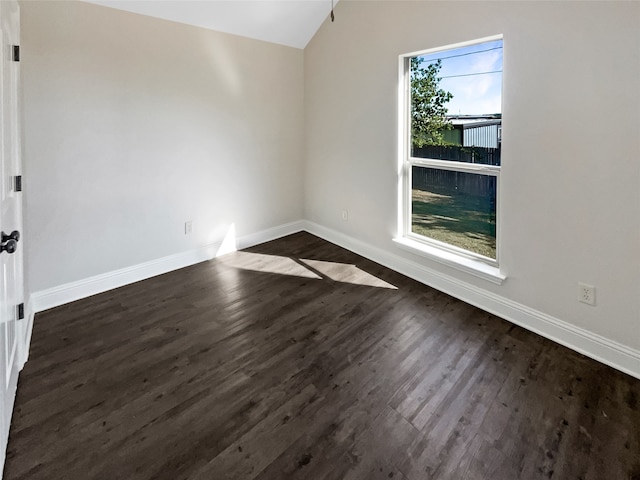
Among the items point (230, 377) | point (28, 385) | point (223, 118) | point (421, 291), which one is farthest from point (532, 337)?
point (223, 118)

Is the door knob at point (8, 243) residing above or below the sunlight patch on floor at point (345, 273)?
above

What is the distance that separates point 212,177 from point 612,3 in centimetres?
336

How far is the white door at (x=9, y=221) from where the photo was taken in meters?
1.60

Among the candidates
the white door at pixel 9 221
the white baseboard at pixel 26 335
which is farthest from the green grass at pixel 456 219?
the white baseboard at pixel 26 335

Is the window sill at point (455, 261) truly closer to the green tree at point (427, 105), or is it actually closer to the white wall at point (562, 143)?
the white wall at point (562, 143)

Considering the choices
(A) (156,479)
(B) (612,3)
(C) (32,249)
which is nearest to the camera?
(A) (156,479)

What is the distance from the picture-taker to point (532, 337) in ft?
8.47

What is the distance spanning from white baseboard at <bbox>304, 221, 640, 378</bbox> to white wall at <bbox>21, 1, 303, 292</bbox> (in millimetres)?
1724

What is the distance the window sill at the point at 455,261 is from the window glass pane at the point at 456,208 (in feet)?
0.35

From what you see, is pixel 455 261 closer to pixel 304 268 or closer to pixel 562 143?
pixel 562 143

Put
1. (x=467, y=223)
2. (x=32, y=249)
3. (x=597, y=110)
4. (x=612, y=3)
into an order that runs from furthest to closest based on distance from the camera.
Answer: (x=467, y=223)
(x=32, y=249)
(x=597, y=110)
(x=612, y=3)

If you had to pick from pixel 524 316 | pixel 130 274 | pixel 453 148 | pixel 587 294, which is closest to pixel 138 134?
pixel 130 274

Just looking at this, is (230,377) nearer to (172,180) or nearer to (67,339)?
(67,339)

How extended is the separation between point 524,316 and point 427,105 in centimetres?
194
